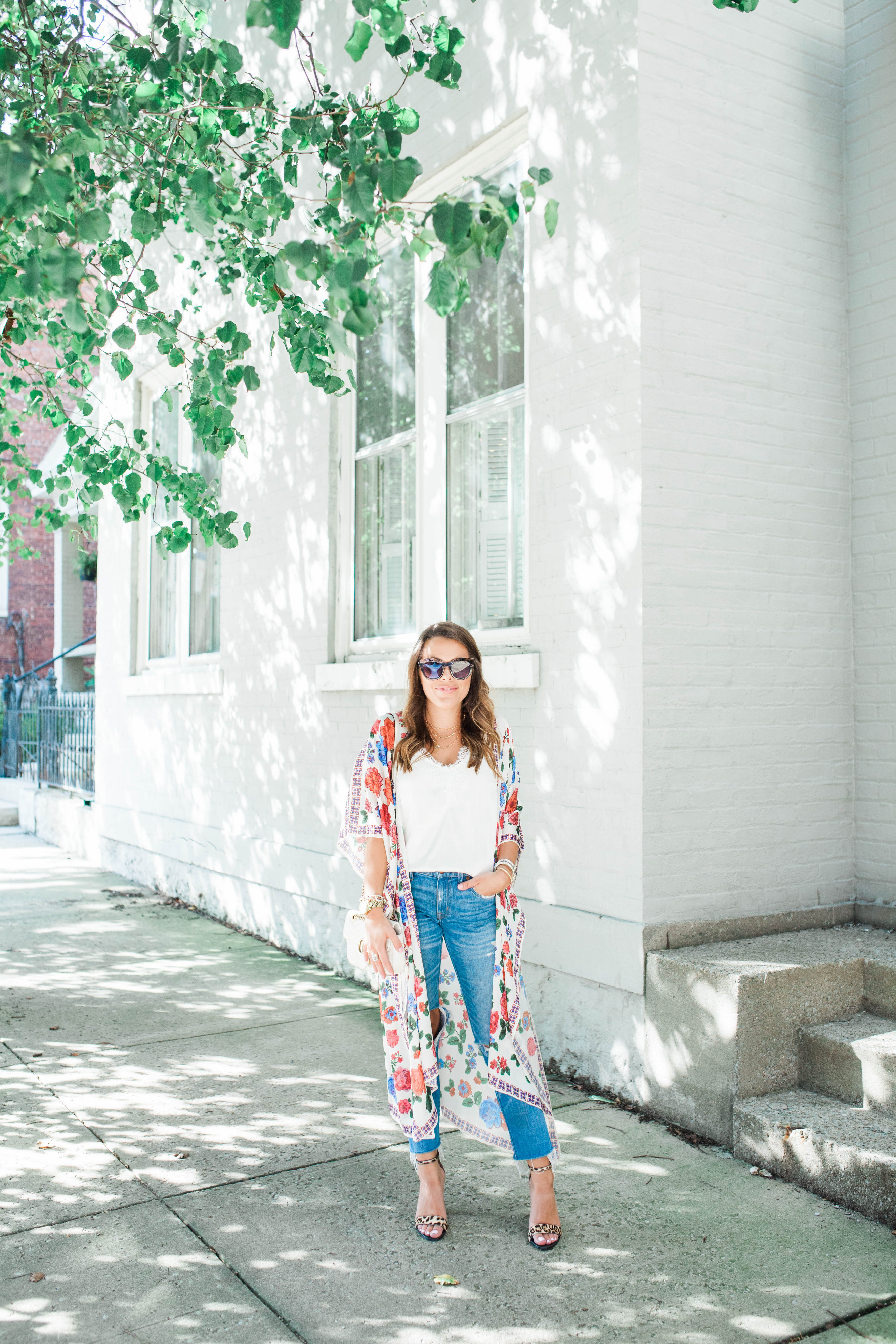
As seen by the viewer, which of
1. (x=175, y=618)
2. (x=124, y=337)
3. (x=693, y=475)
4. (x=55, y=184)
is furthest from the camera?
(x=175, y=618)

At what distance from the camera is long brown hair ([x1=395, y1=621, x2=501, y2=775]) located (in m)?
3.37

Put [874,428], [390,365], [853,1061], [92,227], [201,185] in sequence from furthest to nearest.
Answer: [390,365] → [874,428] → [853,1061] → [201,185] → [92,227]

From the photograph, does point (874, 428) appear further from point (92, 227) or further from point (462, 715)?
point (92, 227)

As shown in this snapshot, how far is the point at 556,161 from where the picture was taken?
4836 millimetres

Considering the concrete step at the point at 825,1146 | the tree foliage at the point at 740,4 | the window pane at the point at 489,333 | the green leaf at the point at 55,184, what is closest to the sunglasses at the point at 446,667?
the green leaf at the point at 55,184

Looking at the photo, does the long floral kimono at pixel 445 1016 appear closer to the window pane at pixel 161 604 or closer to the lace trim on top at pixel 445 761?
the lace trim on top at pixel 445 761

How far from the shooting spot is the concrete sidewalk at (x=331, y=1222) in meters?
2.87

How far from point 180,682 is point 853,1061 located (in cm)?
595

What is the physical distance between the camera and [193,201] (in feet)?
11.7

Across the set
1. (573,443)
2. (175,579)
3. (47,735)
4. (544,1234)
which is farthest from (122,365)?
(47,735)

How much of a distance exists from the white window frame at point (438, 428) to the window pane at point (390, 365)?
19 centimetres

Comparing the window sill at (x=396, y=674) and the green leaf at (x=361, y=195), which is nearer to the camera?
the green leaf at (x=361, y=195)

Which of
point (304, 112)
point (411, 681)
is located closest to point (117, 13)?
point (304, 112)

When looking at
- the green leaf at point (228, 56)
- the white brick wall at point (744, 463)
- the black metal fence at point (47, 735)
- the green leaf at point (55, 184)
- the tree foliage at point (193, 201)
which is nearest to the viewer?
the green leaf at point (55, 184)
